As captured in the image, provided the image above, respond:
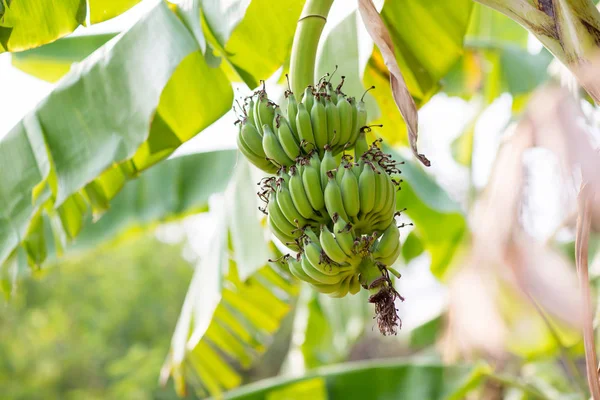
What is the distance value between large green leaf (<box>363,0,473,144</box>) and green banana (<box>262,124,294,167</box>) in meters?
0.71

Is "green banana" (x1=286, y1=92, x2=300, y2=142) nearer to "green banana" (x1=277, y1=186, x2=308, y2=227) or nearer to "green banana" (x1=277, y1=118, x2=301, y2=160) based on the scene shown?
"green banana" (x1=277, y1=118, x2=301, y2=160)

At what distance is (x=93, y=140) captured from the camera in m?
1.48

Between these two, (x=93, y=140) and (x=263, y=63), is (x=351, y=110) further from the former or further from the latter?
(x=93, y=140)

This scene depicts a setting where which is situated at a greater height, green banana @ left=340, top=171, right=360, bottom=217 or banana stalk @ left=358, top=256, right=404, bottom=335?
green banana @ left=340, top=171, right=360, bottom=217

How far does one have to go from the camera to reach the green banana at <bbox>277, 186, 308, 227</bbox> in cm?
99

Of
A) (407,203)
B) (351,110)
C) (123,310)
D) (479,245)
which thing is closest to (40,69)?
(407,203)

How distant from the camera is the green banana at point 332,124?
105 centimetres

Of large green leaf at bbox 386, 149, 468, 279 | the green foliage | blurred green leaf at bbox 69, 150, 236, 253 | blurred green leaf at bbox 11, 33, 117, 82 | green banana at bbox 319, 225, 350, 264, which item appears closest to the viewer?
green banana at bbox 319, 225, 350, 264

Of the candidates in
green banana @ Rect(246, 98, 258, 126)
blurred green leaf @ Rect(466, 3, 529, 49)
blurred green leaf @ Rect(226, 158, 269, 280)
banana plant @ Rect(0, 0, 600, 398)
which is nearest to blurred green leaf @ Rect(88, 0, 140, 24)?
banana plant @ Rect(0, 0, 600, 398)

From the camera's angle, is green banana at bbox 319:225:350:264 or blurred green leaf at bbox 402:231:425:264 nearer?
green banana at bbox 319:225:350:264

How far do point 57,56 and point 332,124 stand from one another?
207 cm

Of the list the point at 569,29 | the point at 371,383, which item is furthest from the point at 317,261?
the point at 371,383

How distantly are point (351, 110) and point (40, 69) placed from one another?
2.12m

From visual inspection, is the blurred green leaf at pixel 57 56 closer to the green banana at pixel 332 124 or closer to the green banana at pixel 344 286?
the green banana at pixel 332 124
